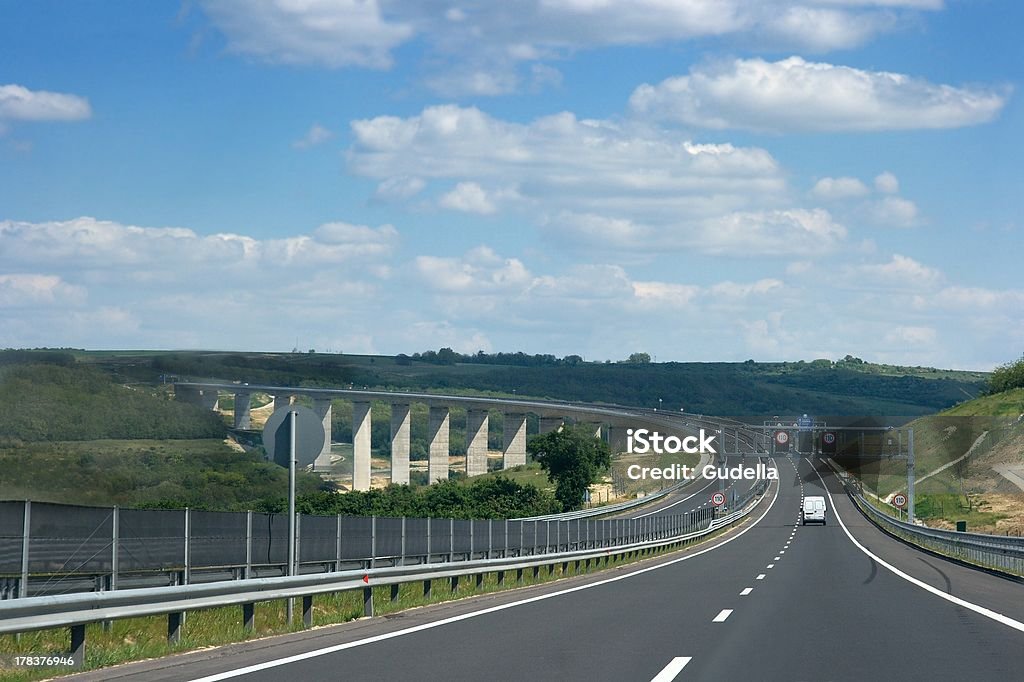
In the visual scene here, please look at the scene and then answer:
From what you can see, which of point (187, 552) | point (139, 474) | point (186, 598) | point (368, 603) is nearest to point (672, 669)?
point (186, 598)

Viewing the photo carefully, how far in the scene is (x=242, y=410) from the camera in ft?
250

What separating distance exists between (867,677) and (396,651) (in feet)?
17.0

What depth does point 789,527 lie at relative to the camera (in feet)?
299

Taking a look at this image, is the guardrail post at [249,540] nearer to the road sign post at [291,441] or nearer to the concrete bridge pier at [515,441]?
the road sign post at [291,441]

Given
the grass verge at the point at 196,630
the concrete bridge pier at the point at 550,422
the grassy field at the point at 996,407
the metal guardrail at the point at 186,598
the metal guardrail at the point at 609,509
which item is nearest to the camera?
the metal guardrail at the point at 186,598

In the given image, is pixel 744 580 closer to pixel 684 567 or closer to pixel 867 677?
pixel 684 567

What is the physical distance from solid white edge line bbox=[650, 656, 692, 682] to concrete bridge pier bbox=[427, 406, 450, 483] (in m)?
145

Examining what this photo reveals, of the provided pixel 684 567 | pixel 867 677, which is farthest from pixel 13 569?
pixel 684 567

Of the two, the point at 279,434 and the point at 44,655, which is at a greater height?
the point at 279,434

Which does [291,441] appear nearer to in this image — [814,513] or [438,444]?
[814,513]

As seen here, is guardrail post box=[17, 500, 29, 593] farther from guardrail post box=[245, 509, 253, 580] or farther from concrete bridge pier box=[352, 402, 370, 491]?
concrete bridge pier box=[352, 402, 370, 491]

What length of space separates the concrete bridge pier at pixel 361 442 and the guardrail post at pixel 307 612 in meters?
131

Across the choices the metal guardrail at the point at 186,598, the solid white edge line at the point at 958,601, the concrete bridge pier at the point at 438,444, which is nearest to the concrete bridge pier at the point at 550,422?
the concrete bridge pier at the point at 438,444

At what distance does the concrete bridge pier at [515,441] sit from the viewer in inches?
6373
